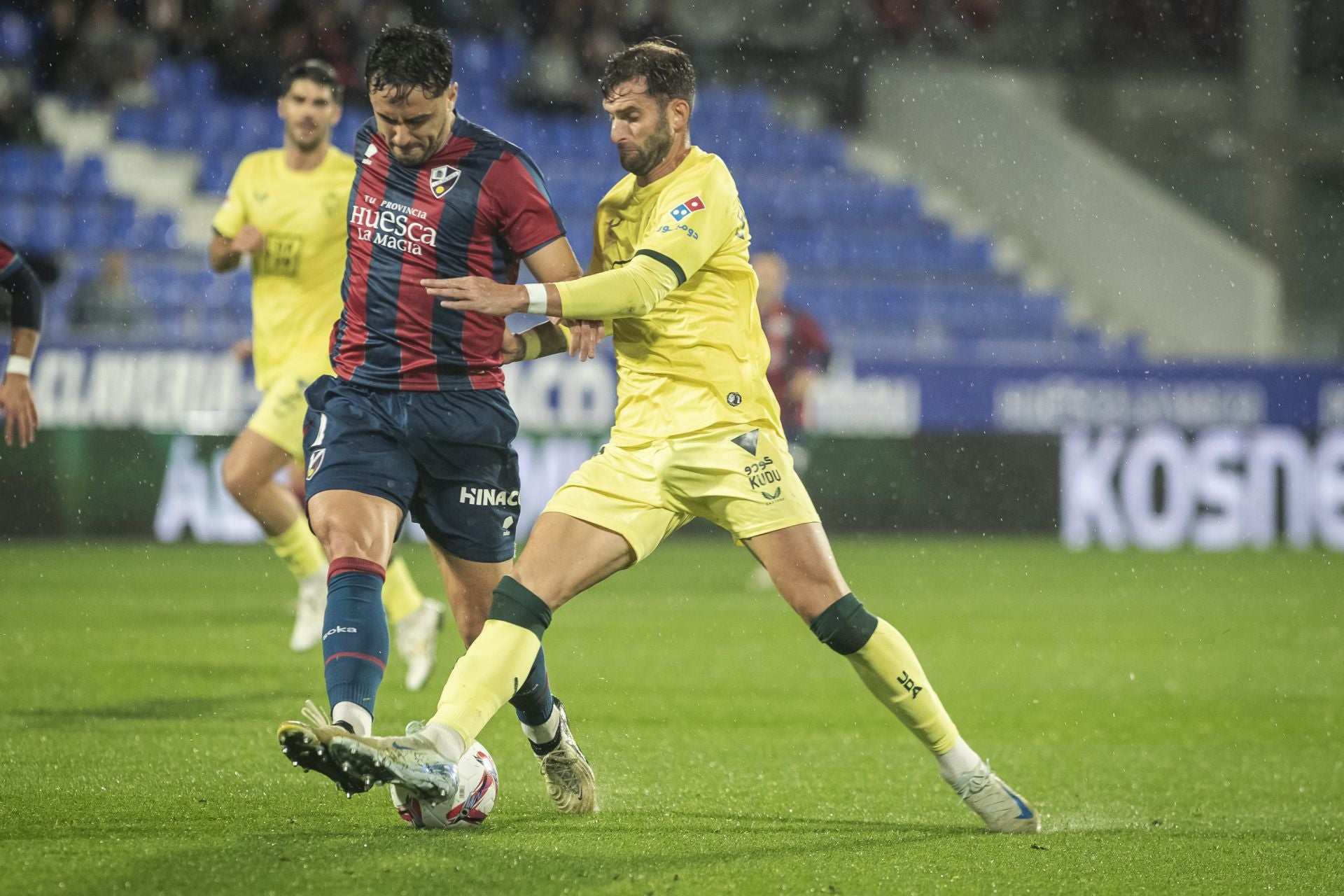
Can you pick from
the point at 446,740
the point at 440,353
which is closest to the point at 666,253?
the point at 440,353

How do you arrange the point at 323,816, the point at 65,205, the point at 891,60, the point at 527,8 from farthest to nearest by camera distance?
the point at 891,60 → the point at 527,8 → the point at 65,205 → the point at 323,816

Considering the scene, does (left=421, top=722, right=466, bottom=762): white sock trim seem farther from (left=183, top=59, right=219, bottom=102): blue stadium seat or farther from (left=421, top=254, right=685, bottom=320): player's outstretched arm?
(left=183, top=59, right=219, bottom=102): blue stadium seat

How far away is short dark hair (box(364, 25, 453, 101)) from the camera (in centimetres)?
460

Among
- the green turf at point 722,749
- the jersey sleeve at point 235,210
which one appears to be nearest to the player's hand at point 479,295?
the green turf at point 722,749

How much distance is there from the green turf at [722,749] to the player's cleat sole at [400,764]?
0.17 m

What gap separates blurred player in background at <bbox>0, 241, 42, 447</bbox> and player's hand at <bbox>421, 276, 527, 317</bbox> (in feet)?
7.59

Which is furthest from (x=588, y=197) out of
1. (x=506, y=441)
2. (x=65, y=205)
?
(x=506, y=441)

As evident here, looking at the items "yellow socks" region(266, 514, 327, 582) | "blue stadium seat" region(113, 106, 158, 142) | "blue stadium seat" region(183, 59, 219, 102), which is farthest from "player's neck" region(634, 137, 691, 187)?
"blue stadium seat" region(183, 59, 219, 102)

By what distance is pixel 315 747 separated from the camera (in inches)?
153

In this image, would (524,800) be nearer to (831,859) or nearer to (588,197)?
(831,859)

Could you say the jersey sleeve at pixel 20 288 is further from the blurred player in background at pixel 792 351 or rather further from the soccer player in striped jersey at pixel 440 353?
the blurred player in background at pixel 792 351

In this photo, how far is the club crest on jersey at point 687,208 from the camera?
15.3 ft

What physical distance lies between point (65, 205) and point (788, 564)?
13.9 metres

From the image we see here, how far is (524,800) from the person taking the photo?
5.11 meters
